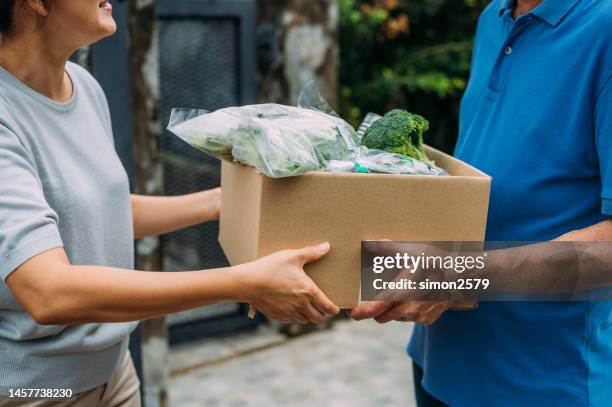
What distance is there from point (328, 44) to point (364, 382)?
2110mm

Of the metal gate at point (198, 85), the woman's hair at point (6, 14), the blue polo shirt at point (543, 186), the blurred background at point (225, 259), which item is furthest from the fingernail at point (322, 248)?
the metal gate at point (198, 85)

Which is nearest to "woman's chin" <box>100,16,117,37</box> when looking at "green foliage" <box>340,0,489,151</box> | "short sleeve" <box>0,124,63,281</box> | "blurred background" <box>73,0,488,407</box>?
"short sleeve" <box>0,124,63,281</box>

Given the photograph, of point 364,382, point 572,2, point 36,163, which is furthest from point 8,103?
point 364,382

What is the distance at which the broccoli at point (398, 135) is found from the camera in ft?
5.32

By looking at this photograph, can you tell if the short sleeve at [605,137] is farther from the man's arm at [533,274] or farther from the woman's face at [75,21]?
the woman's face at [75,21]

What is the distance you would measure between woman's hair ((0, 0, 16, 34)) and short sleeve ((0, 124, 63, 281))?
287mm

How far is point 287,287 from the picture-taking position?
1477mm

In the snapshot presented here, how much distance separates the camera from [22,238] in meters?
1.36

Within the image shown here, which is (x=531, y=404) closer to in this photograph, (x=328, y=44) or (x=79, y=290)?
(x=79, y=290)

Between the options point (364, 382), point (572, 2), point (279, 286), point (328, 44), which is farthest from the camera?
point (328, 44)

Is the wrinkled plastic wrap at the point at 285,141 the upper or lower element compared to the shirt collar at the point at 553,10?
lower

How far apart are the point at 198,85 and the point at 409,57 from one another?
2.11 meters

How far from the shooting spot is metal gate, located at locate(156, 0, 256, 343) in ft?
14.3

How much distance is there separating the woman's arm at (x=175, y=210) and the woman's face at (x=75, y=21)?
56 cm
